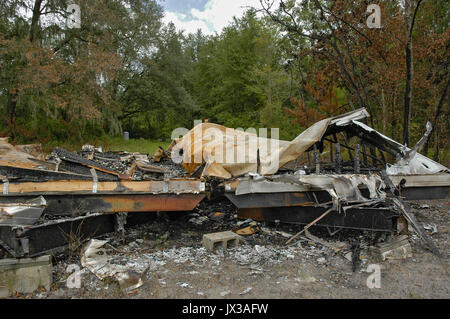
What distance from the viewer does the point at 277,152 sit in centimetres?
438

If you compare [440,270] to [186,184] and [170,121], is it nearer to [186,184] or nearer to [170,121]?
[186,184]

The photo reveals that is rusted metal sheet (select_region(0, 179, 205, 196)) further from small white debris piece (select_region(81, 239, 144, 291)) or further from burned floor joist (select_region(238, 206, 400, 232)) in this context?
burned floor joist (select_region(238, 206, 400, 232))

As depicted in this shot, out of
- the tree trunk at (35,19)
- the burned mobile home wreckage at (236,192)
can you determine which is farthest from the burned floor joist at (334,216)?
the tree trunk at (35,19)

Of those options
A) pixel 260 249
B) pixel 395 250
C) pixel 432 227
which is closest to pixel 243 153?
pixel 260 249

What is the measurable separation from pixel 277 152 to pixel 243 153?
52cm

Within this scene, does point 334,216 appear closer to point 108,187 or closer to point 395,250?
point 395,250

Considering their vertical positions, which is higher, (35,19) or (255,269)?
(35,19)

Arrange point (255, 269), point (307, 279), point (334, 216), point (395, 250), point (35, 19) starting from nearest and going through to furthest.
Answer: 1. point (307, 279)
2. point (255, 269)
3. point (395, 250)
4. point (334, 216)
5. point (35, 19)

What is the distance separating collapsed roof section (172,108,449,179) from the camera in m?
4.30

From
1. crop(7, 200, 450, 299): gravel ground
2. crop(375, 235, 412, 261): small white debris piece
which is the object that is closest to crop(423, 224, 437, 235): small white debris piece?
crop(7, 200, 450, 299): gravel ground

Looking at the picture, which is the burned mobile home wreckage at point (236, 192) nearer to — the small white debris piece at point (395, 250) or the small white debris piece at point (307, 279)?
the small white debris piece at point (395, 250)

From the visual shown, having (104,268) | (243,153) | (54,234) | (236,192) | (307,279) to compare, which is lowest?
(307,279)

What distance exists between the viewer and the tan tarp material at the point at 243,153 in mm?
4285

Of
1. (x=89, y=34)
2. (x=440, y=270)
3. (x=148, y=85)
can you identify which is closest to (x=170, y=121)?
(x=148, y=85)
